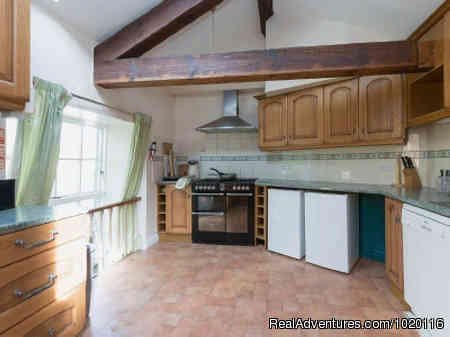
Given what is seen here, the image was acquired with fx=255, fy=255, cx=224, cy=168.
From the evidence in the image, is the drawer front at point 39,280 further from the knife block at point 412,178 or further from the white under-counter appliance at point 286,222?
the knife block at point 412,178

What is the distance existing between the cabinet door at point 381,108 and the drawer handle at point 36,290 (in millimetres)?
2962

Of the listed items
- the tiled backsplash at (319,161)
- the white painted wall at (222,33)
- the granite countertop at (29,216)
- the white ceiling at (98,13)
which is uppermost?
the white painted wall at (222,33)

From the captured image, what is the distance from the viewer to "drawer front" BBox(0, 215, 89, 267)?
118 cm

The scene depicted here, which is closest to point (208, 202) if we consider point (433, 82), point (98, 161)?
point (98, 161)

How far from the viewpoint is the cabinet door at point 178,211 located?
12.1 feet

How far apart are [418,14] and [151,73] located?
2.36 metres

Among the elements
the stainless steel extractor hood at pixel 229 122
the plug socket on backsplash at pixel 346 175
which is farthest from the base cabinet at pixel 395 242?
the stainless steel extractor hood at pixel 229 122

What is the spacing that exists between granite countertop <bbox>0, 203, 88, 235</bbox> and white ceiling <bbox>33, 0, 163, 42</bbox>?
148 centimetres

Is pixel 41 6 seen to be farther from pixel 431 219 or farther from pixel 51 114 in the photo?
pixel 431 219

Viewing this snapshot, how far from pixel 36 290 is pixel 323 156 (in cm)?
316

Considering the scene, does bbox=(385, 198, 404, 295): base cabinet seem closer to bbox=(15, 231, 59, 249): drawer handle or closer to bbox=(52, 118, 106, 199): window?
bbox=(15, 231, 59, 249): drawer handle

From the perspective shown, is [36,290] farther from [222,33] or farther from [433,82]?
[433,82]

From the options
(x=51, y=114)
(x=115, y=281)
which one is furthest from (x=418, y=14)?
(x=115, y=281)

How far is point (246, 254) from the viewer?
3.22 metres
